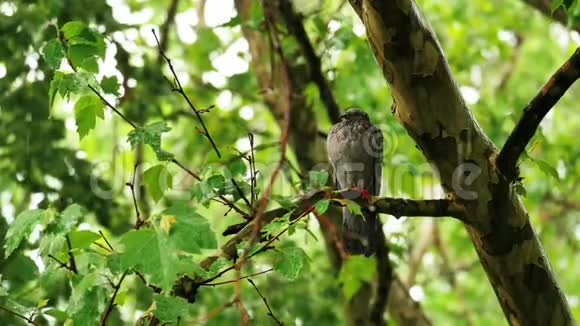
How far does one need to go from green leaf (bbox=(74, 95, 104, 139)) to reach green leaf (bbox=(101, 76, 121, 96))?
0.13ft

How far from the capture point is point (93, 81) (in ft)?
7.13

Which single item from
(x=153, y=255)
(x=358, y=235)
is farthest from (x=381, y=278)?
(x=153, y=255)

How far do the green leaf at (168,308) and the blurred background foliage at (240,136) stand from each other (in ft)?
0.36

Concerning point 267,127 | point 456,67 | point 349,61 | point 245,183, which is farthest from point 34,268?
point 267,127

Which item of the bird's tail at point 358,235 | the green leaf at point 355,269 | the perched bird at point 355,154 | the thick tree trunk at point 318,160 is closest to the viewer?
the green leaf at point 355,269

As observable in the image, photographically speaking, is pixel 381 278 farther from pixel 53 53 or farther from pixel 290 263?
pixel 53 53

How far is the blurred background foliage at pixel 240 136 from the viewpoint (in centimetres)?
348

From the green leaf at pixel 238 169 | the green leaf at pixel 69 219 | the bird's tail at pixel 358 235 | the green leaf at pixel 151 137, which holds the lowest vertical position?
the green leaf at pixel 69 219

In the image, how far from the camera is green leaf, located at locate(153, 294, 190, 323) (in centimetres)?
200

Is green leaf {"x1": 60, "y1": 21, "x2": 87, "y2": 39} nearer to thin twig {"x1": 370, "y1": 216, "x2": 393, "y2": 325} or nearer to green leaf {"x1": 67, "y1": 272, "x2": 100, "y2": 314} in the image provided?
green leaf {"x1": 67, "y1": 272, "x2": 100, "y2": 314}

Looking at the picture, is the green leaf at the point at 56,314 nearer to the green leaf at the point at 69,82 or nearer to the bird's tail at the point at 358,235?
the green leaf at the point at 69,82

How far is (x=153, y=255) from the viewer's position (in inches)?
67.7

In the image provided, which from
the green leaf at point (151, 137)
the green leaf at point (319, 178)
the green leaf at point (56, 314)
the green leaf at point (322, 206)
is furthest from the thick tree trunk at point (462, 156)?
the green leaf at point (56, 314)

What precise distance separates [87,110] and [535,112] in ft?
4.32
